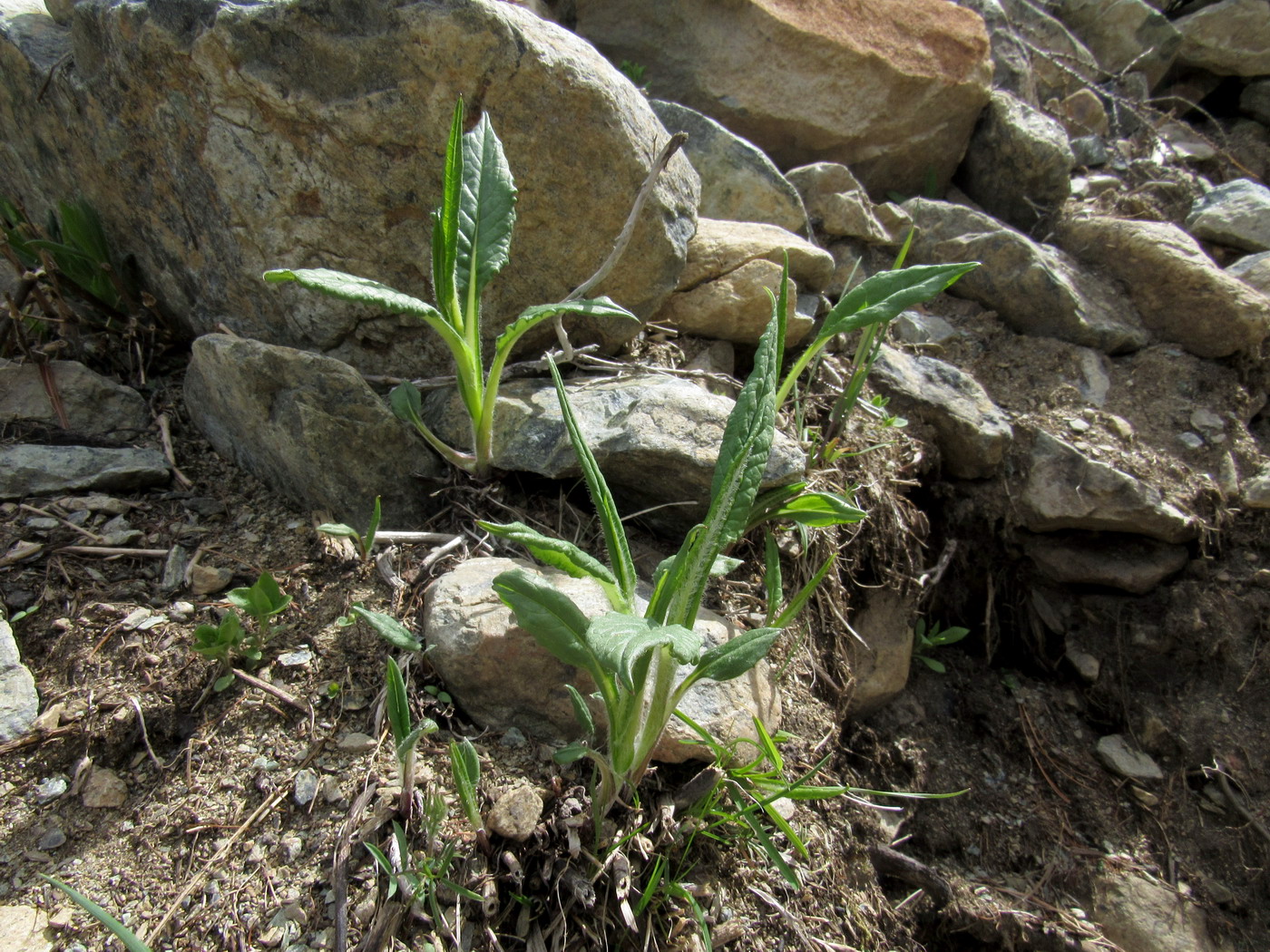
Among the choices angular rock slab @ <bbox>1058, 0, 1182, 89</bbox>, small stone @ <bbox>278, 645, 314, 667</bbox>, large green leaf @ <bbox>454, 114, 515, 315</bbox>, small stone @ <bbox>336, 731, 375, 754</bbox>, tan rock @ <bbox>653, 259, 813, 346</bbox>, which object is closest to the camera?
small stone @ <bbox>336, 731, 375, 754</bbox>

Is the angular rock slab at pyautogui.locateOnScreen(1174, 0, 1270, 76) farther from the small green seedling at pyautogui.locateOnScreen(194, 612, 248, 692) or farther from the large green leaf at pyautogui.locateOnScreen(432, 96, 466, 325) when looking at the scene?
the small green seedling at pyautogui.locateOnScreen(194, 612, 248, 692)

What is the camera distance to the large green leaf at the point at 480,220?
5.90ft

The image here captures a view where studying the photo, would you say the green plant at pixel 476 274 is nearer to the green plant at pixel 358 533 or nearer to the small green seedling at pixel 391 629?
the green plant at pixel 358 533

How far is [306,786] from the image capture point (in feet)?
4.55

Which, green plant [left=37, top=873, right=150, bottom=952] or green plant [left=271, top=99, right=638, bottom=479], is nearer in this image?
green plant [left=37, top=873, right=150, bottom=952]

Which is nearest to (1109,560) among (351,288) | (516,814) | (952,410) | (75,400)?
(952,410)

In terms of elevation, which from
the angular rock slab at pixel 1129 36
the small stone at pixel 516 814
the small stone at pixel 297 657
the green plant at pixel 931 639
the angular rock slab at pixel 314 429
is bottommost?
the green plant at pixel 931 639

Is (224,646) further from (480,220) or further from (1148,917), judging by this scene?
Result: (1148,917)

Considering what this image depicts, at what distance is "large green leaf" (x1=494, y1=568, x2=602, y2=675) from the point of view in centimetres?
130

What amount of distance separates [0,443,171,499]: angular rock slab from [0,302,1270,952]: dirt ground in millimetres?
53

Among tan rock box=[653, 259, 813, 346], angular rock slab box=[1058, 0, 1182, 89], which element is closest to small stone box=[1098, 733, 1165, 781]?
tan rock box=[653, 259, 813, 346]

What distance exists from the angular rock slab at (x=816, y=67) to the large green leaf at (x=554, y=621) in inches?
110

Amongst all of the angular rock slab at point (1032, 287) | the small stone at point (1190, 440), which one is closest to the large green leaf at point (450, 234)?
the angular rock slab at point (1032, 287)

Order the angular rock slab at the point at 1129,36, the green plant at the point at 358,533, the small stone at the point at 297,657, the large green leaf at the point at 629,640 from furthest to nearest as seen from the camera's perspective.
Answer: the angular rock slab at the point at 1129,36 < the green plant at the point at 358,533 < the small stone at the point at 297,657 < the large green leaf at the point at 629,640
